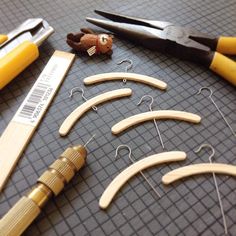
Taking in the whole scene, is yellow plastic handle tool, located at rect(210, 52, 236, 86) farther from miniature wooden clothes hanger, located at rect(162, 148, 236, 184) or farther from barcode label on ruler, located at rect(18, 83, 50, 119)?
barcode label on ruler, located at rect(18, 83, 50, 119)

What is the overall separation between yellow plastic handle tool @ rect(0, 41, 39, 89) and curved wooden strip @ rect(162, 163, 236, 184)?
0.49 metres

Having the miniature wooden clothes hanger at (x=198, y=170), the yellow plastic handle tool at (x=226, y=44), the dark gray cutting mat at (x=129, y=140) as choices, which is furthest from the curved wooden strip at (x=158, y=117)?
the yellow plastic handle tool at (x=226, y=44)

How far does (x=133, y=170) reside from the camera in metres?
0.76

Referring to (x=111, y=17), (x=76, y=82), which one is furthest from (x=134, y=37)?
(x=76, y=82)

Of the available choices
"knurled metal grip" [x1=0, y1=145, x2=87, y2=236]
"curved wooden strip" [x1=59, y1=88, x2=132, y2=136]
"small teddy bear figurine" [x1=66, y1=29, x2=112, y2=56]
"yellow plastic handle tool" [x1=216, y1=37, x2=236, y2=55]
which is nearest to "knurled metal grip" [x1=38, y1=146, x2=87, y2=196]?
"knurled metal grip" [x1=0, y1=145, x2=87, y2=236]

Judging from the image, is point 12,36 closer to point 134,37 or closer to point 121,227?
point 134,37

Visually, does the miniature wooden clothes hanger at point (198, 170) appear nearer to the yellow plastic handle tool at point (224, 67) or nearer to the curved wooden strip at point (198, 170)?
the curved wooden strip at point (198, 170)

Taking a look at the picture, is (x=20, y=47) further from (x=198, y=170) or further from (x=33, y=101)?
(x=198, y=170)

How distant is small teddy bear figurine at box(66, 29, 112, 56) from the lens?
38.5 inches

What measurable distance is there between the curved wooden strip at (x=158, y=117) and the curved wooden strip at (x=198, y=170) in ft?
0.45

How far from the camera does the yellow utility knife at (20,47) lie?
0.90 metres

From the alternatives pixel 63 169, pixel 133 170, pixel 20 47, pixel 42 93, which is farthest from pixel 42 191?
pixel 20 47

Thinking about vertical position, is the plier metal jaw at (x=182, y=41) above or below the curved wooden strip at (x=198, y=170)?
above

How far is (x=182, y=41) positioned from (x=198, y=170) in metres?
0.39
